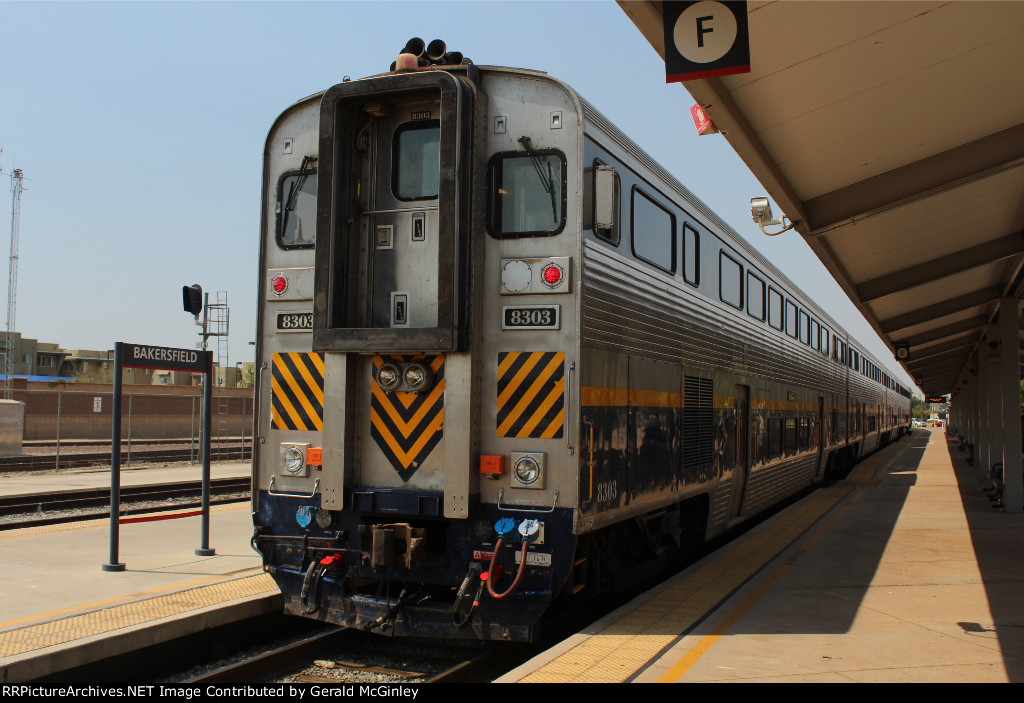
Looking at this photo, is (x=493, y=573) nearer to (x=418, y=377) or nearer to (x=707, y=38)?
(x=418, y=377)

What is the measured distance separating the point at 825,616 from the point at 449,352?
11.3ft

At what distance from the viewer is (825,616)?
6.49 meters

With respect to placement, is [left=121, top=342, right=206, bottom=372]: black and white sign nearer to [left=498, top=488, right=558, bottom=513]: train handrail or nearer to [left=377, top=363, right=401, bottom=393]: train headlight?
[left=377, top=363, right=401, bottom=393]: train headlight

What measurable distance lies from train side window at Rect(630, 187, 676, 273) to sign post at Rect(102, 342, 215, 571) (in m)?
4.58

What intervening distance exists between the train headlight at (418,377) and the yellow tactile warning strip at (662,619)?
1972 millimetres

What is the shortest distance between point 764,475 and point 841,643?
5828 millimetres

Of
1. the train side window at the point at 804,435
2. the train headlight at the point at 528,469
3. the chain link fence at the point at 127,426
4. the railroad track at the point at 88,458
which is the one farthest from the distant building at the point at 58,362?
the train headlight at the point at 528,469

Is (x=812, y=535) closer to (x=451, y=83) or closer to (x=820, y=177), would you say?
(x=820, y=177)

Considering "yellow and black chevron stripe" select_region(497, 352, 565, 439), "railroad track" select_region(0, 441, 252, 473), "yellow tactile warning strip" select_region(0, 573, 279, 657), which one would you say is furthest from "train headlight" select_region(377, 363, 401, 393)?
"railroad track" select_region(0, 441, 252, 473)

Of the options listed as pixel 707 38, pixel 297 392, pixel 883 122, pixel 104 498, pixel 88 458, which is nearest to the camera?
pixel 707 38

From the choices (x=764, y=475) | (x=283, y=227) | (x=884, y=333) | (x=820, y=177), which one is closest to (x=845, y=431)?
(x=884, y=333)

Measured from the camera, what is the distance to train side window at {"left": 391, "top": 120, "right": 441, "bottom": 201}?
6.28 meters

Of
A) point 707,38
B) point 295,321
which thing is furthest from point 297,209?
point 707,38

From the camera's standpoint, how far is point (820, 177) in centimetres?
815
